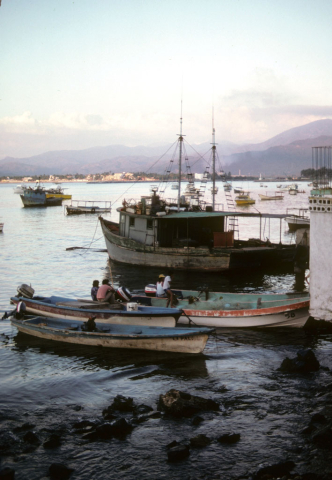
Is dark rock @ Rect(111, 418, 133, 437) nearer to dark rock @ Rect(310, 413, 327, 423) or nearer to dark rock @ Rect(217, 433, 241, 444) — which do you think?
dark rock @ Rect(217, 433, 241, 444)

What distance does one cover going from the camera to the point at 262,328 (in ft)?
57.3

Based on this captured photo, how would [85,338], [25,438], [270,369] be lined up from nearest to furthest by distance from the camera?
1. [25,438]
2. [270,369]
3. [85,338]

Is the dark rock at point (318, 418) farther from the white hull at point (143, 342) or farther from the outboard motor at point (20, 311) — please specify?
the outboard motor at point (20, 311)

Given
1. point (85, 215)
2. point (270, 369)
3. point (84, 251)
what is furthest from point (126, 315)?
point (85, 215)

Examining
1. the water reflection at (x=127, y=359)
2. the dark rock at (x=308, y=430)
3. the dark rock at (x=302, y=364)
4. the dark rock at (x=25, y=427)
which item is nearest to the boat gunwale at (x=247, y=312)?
the water reflection at (x=127, y=359)

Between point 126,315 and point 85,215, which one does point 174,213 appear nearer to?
point 126,315

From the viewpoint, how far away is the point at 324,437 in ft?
30.6

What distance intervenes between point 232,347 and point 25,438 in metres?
7.83

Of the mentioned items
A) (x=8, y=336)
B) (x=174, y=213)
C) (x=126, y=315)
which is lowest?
(x=8, y=336)

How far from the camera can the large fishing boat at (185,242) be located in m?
28.4

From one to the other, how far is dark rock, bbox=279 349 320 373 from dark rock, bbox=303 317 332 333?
199 centimetres

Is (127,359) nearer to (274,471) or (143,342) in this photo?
(143,342)

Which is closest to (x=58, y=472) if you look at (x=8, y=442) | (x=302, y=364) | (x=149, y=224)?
(x=8, y=442)

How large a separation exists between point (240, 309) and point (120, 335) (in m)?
4.97
